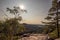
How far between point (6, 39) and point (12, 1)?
0.96 m

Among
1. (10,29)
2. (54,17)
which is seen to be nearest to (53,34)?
(54,17)

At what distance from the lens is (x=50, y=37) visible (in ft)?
13.9

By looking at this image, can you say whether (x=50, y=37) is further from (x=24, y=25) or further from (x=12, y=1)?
(x=12, y=1)

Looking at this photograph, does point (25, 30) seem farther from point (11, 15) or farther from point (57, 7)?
point (57, 7)

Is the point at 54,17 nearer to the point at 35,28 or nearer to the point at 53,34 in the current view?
the point at 53,34

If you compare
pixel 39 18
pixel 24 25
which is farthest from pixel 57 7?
pixel 24 25

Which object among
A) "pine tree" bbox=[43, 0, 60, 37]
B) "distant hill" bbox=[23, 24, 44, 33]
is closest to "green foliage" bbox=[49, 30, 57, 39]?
"pine tree" bbox=[43, 0, 60, 37]

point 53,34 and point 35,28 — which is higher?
point 35,28

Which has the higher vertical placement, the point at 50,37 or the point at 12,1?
the point at 12,1

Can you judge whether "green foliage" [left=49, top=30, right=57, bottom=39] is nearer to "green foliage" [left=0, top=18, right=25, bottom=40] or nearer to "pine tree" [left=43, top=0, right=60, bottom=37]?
"pine tree" [left=43, top=0, right=60, bottom=37]

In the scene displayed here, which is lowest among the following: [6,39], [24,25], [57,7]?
[6,39]

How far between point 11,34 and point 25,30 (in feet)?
1.17

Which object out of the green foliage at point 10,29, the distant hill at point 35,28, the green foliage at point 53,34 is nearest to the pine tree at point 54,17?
the green foliage at point 53,34

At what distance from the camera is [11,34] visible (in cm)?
427
